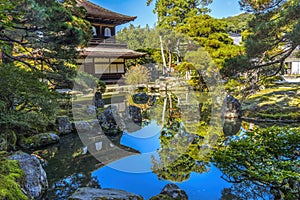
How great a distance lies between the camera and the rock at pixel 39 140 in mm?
6305

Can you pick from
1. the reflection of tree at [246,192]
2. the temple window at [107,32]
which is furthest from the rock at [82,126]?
the temple window at [107,32]

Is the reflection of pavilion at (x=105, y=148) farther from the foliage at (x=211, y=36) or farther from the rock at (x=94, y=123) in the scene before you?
the foliage at (x=211, y=36)

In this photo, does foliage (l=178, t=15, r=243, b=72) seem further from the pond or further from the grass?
the pond

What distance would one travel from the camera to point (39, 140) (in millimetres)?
6562

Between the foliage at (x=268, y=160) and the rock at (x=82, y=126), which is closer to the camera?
the foliage at (x=268, y=160)

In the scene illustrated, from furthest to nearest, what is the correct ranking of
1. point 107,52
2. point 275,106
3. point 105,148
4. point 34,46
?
point 107,52 → point 275,106 → point 105,148 → point 34,46

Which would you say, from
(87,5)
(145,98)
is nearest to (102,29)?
(87,5)

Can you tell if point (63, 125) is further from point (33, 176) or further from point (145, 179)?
point (145, 179)

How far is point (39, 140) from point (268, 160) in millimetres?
5675

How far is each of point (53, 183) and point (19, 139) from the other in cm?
257

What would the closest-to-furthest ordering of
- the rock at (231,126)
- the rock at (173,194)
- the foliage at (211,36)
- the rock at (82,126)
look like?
the rock at (173,194) < the rock at (231,126) < the rock at (82,126) < the foliage at (211,36)

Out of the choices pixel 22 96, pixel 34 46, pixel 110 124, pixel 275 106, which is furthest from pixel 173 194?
pixel 275 106

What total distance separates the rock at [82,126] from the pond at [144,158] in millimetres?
138

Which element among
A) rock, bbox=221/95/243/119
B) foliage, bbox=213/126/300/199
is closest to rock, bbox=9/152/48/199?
foliage, bbox=213/126/300/199
